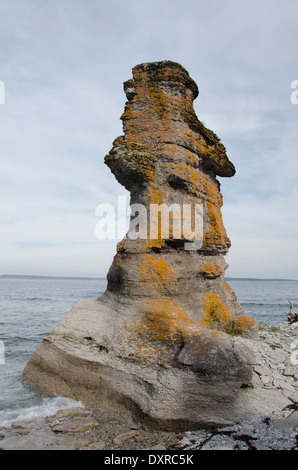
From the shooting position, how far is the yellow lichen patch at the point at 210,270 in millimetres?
8422

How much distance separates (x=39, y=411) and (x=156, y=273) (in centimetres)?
379

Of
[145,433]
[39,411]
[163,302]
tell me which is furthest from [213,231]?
[39,411]

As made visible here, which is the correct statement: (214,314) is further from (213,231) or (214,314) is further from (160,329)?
(213,231)

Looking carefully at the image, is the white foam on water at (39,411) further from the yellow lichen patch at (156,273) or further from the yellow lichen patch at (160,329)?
the yellow lichen patch at (156,273)

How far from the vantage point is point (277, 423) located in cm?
512

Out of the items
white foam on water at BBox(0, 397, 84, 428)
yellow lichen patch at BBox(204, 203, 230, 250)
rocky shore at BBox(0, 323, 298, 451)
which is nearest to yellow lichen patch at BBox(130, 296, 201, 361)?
rocky shore at BBox(0, 323, 298, 451)

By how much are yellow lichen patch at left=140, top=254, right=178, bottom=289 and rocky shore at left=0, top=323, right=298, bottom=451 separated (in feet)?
9.12

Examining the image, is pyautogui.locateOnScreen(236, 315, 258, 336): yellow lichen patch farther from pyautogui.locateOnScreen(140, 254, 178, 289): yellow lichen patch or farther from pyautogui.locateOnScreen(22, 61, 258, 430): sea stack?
pyautogui.locateOnScreen(140, 254, 178, 289): yellow lichen patch

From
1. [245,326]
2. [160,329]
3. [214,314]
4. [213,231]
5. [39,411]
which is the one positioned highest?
[213,231]

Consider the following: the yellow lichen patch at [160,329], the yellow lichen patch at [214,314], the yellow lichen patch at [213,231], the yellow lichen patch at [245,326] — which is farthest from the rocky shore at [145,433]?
the yellow lichen patch at [213,231]

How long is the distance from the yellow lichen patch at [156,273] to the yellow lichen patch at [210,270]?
40.1 inches

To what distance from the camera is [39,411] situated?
630cm
